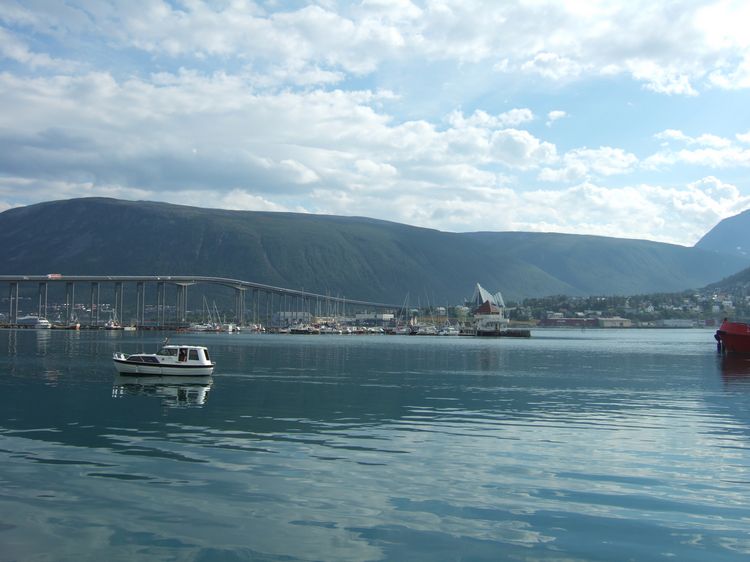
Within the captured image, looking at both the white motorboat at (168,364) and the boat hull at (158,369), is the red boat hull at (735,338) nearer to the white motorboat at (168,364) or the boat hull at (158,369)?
the white motorboat at (168,364)

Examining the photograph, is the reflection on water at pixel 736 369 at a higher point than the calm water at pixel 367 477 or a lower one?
lower

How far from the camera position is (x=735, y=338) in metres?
94.5

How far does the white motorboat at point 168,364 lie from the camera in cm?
4931

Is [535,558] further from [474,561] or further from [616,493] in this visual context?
[616,493]

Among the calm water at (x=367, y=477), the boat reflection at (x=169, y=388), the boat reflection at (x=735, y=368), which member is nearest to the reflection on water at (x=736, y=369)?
the boat reflection at (x=735, y=368)

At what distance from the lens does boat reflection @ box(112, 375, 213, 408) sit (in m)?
38.7

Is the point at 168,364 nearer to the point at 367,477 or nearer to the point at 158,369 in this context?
the point at 158,369

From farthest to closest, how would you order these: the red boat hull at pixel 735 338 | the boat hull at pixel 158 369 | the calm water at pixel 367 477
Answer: the red boat hull at pixel 735 338, the boat hull at pixel 158 369, the calm water at pixel 367 477

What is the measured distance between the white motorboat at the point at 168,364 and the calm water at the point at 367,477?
8044 mm

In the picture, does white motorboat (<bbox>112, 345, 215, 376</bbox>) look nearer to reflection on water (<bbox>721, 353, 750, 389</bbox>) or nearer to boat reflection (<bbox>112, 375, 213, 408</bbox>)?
boat reflection (<bbox>112, 375, 213, 408</bbox>)

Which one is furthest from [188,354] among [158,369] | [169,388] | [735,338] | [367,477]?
[735,338]

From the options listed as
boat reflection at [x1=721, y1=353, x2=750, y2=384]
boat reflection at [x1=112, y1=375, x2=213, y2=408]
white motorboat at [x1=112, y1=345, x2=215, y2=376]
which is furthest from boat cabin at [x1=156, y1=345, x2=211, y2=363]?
boat reflection at [x1=721, y1=353, x2=750, y2=384]

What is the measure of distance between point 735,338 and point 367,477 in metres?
87.5

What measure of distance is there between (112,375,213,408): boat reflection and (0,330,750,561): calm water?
1.87ft
